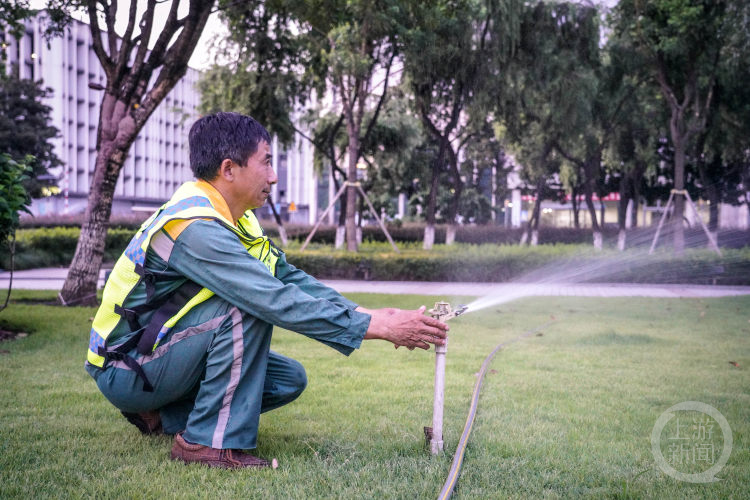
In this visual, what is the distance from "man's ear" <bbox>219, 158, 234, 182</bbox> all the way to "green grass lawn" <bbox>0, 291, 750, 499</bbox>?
1.29 m

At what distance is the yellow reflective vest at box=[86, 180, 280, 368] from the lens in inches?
114

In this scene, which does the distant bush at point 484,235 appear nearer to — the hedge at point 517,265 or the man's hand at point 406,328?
the hedge at point 517,265

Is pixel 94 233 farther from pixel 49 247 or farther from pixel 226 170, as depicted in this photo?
pixel 49 247

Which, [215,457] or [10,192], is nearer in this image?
[215,457]

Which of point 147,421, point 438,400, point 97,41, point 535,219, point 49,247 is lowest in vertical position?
point 147,421

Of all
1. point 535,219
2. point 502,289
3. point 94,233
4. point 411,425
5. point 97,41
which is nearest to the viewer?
point 411,425

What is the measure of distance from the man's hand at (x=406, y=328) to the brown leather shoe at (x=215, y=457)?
816 millimetres

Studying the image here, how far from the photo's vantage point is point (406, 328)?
2830mm

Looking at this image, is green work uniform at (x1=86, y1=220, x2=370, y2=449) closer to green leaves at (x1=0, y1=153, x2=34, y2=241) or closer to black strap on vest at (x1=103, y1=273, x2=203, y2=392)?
black strap on vest at (x1=103, y1=273, x2=203, y2=392)

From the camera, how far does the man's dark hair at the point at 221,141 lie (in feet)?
9.85

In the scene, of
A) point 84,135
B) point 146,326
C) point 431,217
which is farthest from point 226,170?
A: point 84,135

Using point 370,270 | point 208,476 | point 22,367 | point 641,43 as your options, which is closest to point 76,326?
point 22,367

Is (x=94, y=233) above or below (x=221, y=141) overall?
below

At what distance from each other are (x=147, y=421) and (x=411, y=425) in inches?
56.7
